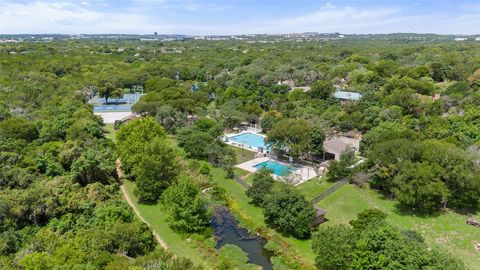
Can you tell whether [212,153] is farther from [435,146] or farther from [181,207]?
[435,146]

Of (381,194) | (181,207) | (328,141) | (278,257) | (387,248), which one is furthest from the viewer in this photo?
(328,141)

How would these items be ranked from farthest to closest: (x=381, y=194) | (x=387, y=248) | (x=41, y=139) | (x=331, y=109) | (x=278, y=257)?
(x=331, y=109) → (x=41, y=139) → (x=381, y=194) → (x=278, y=257) → (x=387, y=248)

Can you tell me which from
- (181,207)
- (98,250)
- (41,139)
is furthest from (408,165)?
(41,139)

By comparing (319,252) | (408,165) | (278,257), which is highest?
(408,165)

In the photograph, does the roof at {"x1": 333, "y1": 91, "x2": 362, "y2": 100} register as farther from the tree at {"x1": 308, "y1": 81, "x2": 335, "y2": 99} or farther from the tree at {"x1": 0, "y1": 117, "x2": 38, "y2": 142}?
the tree at {"x1": 0, "y1": 117, "x2": 38, "y2": 142}

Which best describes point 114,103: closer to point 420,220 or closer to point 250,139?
point 250,139

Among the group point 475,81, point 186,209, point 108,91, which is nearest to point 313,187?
point 186,209

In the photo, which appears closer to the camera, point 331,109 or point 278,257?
point 278,257

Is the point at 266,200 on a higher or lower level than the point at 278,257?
higher
